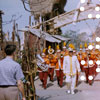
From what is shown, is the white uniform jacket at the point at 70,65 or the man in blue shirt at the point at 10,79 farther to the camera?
the white uniform jacket at the point at 70,65

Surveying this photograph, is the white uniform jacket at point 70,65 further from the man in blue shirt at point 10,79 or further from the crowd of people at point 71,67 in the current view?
the man in blue shirt at point 10,79

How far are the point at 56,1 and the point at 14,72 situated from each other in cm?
2168

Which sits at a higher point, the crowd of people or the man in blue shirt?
the man in blue shirt

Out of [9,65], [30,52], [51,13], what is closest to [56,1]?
[51,13]

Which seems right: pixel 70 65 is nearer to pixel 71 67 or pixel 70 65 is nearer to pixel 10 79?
pixel 71 67

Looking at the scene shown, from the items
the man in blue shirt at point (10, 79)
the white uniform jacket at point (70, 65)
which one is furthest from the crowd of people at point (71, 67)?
the man in blue shirt at point (10, 79)

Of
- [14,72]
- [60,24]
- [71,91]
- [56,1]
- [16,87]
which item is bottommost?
[71,91]

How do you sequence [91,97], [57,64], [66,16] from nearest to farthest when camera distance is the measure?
1. [91,97]
2. [57,64]
3. [66,16]

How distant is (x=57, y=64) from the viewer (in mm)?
11688

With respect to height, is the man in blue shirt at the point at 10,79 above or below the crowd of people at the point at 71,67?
above

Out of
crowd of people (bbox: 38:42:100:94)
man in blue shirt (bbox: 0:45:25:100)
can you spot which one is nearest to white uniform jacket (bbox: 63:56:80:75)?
crowd of people (bbox: 38:42:100:94)

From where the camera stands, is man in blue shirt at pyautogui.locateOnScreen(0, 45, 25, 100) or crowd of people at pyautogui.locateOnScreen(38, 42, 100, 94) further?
crowd of people at pyautogui.locateOnScreen(38, 42, 100, 94)

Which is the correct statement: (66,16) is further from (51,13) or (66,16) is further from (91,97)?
(91,97)

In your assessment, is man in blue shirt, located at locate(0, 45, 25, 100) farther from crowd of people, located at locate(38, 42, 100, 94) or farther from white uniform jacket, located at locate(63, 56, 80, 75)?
white uniform jacket, located at locate(63, 56, 80, 75)
